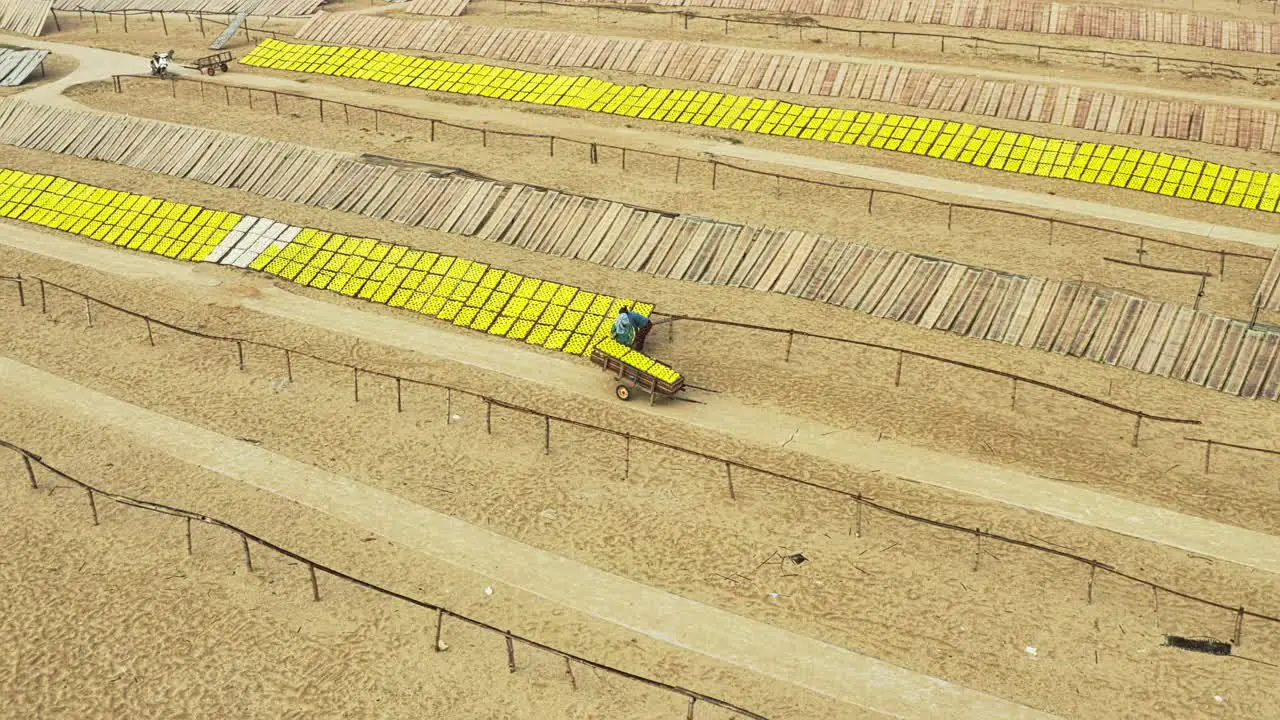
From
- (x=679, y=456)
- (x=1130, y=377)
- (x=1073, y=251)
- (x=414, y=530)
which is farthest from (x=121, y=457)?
(x=1073, y=251)

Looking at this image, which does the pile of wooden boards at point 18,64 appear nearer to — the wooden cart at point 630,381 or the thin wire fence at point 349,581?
the thin wire fence at point 349,581

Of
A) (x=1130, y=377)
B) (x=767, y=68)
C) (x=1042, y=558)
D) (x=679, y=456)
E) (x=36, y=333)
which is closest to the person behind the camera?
(x=1042, y=558)

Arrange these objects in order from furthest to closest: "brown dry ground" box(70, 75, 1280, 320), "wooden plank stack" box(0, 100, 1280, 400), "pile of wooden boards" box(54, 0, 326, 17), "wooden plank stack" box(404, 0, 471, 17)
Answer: "pile of wooden boards" box(54, 0, 326, 17) → "wooden plank stack" box(404, 0, 471, 17) → "brown dry ground" box(70, 75, 1280, 320) → "wooden plank stack" box(0, 100, 1280, 400)

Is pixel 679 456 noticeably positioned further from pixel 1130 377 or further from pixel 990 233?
pixel 990 233

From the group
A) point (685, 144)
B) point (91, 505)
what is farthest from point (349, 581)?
point (685, 144)

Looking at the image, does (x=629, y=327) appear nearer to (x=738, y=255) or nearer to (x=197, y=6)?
(x=738, y=255)

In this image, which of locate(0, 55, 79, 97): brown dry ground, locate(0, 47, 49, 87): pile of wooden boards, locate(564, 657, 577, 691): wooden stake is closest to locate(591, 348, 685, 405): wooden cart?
locate(564, 657, 577, 691): wooden stake

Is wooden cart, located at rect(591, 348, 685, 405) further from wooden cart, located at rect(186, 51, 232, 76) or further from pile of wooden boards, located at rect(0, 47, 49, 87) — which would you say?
pile of wooden boards, located at rect(0, 47, 49, 87)
